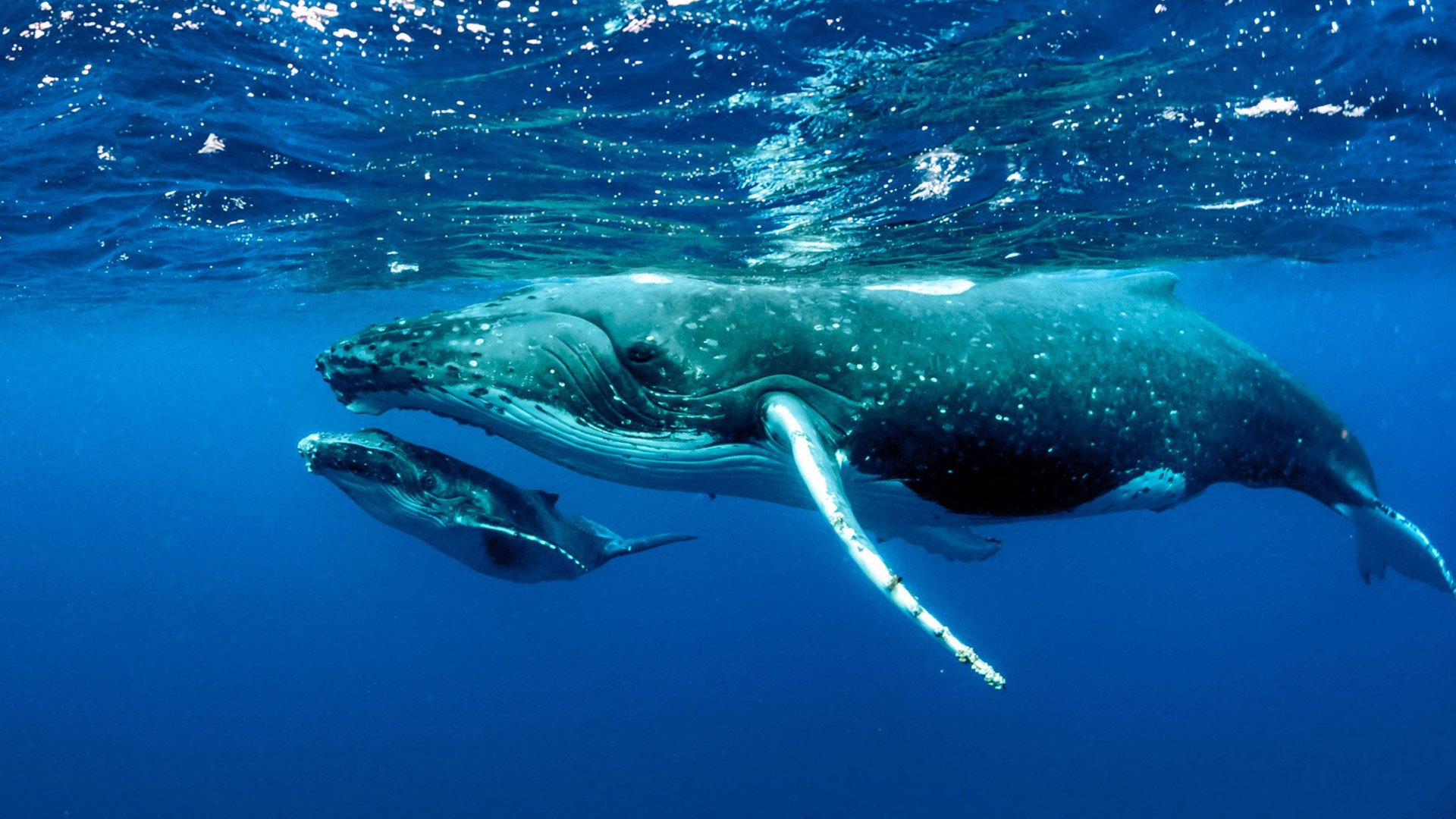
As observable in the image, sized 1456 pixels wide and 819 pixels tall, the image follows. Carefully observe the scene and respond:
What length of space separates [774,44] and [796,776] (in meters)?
20.6

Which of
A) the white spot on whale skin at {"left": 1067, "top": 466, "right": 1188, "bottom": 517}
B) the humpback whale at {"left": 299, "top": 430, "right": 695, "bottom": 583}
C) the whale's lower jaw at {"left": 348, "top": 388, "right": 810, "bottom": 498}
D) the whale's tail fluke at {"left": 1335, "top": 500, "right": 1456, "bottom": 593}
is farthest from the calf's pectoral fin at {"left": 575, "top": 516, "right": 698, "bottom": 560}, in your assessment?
the whale's tail fluke at {"left": 1335, "top": 500, "right": 1456, "bottom": 593}

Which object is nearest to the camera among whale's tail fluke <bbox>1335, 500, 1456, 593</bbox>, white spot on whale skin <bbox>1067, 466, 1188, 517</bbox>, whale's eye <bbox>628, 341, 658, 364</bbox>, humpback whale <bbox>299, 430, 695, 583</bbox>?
humpback whale <bbox>299, 430, 695, 583</bbox>

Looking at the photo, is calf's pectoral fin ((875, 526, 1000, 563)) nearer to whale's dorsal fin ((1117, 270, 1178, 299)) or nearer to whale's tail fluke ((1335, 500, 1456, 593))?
whale's dorsal fin ((1117, 270, 1178, 299))

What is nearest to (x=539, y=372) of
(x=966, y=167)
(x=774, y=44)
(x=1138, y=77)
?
(x=774, y=44)

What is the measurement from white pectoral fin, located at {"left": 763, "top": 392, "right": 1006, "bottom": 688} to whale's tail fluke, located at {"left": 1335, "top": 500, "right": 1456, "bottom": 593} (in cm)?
628

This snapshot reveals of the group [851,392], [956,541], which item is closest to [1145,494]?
[956,541]

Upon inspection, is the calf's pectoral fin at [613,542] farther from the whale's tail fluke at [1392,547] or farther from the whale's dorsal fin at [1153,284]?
the whale's tail fluke at [1392,547]

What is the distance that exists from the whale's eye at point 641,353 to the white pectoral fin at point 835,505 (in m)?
0.69

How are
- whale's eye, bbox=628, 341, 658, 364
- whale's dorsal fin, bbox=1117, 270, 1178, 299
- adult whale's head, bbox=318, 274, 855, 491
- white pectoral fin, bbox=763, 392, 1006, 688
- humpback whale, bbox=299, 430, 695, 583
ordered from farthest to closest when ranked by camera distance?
whale's dorsal fin, bbox=1117, 270, 1178, 299
whale's eye, bbox=628, 341, 658, 364
adult whale's head, bbox=318, 274, 855, 491
humpback whale, bbox=299, 430, 695, 583
white pectoral fin, bbox=763, 392, 1006, 688

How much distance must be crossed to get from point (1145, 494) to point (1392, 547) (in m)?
4.20

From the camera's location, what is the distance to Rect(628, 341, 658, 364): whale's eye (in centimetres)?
453

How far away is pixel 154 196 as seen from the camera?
42.7ft

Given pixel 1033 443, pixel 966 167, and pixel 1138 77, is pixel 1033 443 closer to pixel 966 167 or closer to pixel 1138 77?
pixel 1138 77

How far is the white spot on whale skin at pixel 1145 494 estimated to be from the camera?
18.8ft
